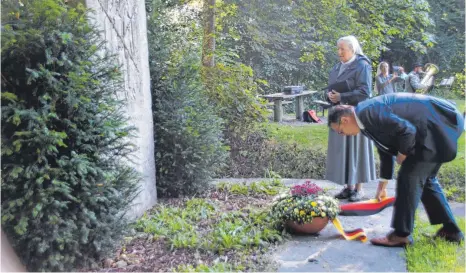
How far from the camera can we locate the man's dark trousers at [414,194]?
3771 mm

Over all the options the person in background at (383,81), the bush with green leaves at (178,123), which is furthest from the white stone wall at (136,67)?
the person in background at (383,81)

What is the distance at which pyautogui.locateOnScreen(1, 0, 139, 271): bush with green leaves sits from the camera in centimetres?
308

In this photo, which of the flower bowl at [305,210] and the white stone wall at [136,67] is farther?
the white stone wall at [136,67]

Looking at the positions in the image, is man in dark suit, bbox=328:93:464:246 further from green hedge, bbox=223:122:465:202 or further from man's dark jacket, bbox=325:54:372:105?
green hedge, bbox=223:122:465:202

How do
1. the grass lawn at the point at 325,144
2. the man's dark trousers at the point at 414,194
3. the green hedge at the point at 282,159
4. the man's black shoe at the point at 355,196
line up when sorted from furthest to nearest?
1. the green hedge at the point at 282,159
2. the grass lawn at the point at 325,144
3. the man's black shoe at the point at 355,196
4. the man's dark trousers at the point at 414,194

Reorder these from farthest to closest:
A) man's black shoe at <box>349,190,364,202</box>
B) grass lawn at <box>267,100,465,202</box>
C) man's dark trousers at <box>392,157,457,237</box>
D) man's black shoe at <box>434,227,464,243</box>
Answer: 1. grass lawn at <box>267,100,465,202</box>
2. man's black shoe at <box>349,190,364,202</box>
3. man's black shoe at <box>434,227,464,243</box>
4. man's dark trousers at <box>392,157,457,237</box>

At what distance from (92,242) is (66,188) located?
0.53 metres

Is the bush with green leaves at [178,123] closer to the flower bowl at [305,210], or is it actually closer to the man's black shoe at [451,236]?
the flower bowl at [305,210]

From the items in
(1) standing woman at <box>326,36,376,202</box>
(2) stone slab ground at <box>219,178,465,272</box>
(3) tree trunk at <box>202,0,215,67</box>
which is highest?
(3) tree trunk at <box>202,0,215,67</box>

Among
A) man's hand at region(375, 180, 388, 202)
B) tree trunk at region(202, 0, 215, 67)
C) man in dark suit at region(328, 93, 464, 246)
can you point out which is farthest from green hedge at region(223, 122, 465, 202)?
man in dark suit at region(328, 93, 464, 246)

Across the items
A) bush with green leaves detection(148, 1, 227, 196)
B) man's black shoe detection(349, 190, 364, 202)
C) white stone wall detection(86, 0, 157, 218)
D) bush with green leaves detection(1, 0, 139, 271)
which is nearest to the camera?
bush with green leaves detection(1, 0, 139, 271)

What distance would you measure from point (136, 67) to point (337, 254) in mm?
2820

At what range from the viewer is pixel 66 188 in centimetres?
314

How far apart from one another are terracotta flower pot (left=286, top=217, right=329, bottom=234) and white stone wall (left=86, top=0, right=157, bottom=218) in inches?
58.1
